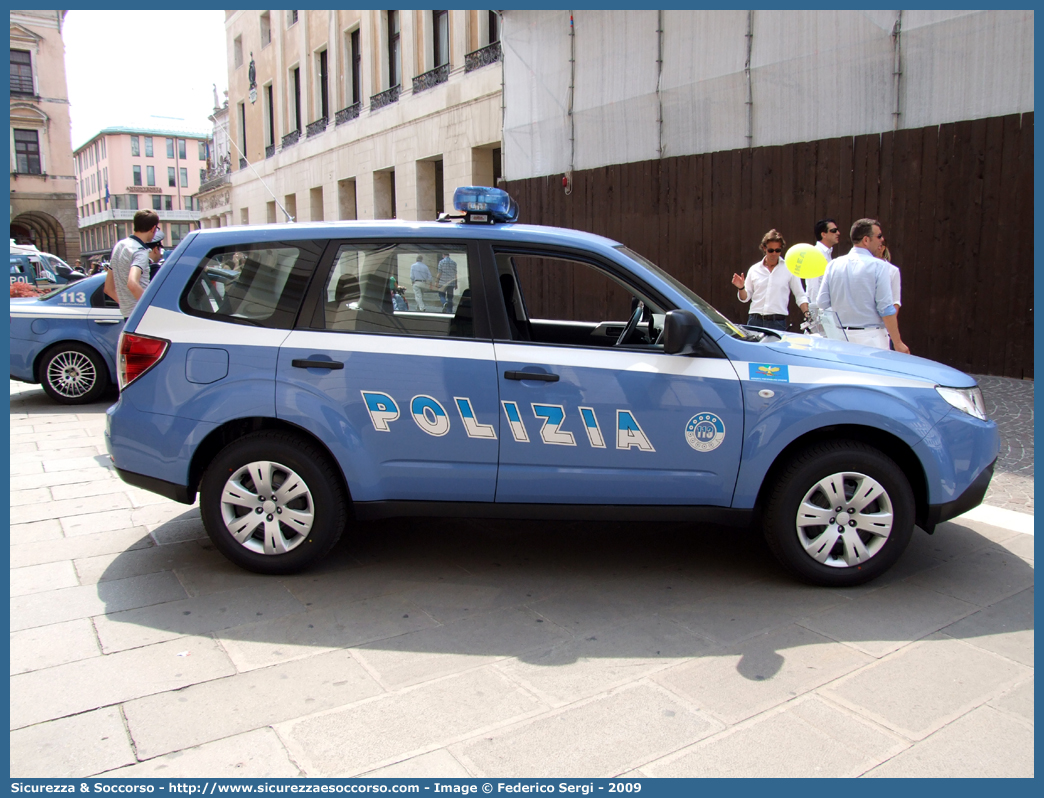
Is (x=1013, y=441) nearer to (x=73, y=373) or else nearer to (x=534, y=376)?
(x=534, y=376)

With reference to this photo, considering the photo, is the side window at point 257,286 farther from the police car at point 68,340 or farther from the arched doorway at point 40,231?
the arched doorway at point 40,231

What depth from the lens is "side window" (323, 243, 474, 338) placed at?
4.04m

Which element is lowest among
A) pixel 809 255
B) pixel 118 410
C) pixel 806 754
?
pixel 806 754

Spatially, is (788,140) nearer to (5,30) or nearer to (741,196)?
(741,196)

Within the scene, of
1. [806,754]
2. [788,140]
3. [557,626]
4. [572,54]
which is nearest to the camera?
[806,754]

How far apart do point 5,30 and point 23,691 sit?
11.1 feet

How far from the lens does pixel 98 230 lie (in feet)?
345

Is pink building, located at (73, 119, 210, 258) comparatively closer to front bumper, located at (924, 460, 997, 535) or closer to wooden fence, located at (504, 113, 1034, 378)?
wooden fence, located at (504, 113, 1034, 378)

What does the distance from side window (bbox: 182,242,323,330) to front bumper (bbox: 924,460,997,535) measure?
3.27 meters

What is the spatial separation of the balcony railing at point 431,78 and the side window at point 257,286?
18000 millimetres

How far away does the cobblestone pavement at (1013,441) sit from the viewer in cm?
541

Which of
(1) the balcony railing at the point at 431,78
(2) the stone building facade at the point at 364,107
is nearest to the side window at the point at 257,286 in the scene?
(2) the stone building facade at the point at 364,107

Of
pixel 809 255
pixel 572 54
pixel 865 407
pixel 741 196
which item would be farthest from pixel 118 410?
pixel 572 54

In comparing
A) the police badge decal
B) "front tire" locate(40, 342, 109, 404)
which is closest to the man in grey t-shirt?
"front tire" locate(40, 342, 109, 404)
